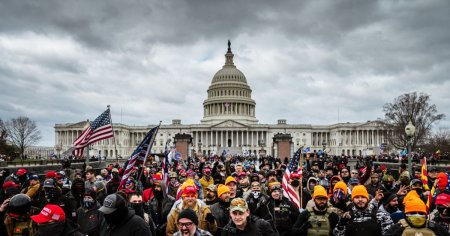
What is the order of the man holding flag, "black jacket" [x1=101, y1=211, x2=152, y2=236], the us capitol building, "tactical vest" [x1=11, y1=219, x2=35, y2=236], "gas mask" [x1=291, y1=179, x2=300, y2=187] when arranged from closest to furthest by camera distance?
"black jacket" [x1=101, y1=211, x2=152, y2=236]
"tactical vest" [x1=11, y1=219, x2=35, y2=236]
the man holding flag
"gas mask" [x1=291, y1=179, x2=300, y2=187]
the us capitol building

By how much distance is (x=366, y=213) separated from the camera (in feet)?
20.1

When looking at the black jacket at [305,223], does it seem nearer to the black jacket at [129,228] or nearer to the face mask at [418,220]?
the face mask at [418,220]

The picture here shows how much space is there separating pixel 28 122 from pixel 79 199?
82175mm

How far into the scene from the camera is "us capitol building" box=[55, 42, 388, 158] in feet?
387

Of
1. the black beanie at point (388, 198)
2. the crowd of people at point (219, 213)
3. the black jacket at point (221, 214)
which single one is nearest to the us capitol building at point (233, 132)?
the crowd of people at point (219, 213)

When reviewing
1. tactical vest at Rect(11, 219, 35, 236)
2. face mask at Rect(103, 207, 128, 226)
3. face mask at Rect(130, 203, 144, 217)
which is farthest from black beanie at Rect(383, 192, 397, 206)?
tactical vest at Rect(11, 219, 35, 236)

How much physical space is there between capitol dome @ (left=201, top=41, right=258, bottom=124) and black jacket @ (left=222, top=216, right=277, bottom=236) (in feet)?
396

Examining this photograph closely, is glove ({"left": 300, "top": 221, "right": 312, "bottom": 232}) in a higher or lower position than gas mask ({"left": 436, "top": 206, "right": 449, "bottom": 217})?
lower

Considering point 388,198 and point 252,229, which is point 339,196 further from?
point 252,229

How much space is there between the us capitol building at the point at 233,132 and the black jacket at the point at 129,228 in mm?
107619

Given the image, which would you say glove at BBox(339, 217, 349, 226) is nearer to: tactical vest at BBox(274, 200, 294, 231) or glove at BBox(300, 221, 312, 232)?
glove at BBox(300, 221, 312, 232)

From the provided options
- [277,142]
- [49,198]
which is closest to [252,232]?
[49,198]

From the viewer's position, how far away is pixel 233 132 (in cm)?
11919

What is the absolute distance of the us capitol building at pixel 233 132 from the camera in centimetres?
11788
